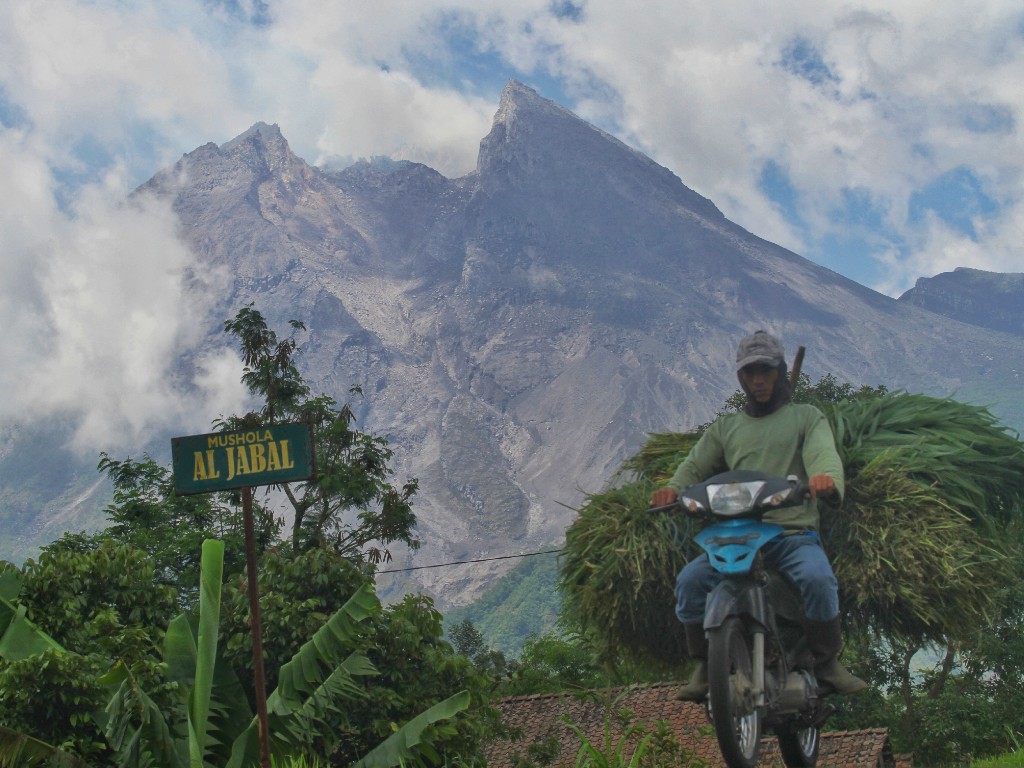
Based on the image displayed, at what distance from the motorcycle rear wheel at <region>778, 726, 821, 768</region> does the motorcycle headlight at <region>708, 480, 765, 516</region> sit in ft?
4.43

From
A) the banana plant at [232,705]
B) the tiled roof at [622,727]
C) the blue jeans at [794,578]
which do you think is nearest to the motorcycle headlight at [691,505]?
the blue jeans at [794,578]

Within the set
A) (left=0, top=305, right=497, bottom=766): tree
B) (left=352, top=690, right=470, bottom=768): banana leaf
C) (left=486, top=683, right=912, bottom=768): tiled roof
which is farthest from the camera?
(left=486, top=683, right=912, bottom=768): tiled roof

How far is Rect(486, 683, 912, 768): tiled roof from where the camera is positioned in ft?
A: 51.1

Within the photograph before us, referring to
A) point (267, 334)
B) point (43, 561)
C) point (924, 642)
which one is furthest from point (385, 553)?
point (924, 642)

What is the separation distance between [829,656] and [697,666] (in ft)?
2.22

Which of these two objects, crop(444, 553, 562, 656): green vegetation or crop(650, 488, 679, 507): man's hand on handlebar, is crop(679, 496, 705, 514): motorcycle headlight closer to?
crop(650, 488, 679, 507): man's hand on handlebar

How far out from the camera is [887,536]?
20.0ft

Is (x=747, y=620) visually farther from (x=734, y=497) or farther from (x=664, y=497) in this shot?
(x=664, y=497)

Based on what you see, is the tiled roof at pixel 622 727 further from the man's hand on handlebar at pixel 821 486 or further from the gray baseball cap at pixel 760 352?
the man's hand on handlebar at pixel 821 486

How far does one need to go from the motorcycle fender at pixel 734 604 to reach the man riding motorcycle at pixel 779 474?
0.63ft

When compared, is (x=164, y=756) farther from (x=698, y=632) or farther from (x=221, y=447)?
(x=698, y=632)

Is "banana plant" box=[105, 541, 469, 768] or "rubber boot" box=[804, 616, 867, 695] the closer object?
"rubber boot" box=[804, 616, 867, 695]

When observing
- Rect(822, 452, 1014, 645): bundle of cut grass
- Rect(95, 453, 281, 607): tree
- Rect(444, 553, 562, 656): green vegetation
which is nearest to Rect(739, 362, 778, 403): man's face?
Rect(822, 452, 1014, 645): bundle of cut grass

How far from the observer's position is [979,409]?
6824 millimetres
